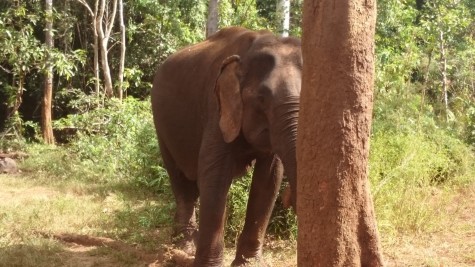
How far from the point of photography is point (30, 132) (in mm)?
15156

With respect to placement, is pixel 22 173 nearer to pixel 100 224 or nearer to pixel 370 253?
pixel 100 224

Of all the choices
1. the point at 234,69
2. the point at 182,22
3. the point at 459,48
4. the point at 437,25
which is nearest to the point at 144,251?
the point at 234,69

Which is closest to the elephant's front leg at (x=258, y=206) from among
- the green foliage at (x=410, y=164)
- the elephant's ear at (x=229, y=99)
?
the elephant's ear at (x=229, y=99)

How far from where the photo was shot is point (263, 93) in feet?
16.2

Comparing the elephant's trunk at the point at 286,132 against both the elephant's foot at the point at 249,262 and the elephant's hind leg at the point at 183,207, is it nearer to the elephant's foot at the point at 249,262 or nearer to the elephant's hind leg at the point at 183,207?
the elephant's foot at the point at 249,262

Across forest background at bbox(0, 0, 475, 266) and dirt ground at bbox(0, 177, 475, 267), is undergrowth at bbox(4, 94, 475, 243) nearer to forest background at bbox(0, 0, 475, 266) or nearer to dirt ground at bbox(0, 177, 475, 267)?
forest background at bbox(0, 0, 475, 266)

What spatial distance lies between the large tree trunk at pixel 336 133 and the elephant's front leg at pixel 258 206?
2.53 meters

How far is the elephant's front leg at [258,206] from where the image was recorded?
226 inches

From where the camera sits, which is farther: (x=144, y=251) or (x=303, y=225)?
(x=144, y=251)

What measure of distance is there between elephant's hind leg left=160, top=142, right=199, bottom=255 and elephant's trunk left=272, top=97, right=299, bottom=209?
2218 mm

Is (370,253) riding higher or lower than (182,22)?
lower

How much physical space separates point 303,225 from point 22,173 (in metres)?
9.22

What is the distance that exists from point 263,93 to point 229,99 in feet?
1.23

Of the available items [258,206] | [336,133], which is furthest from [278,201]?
[336,133]
